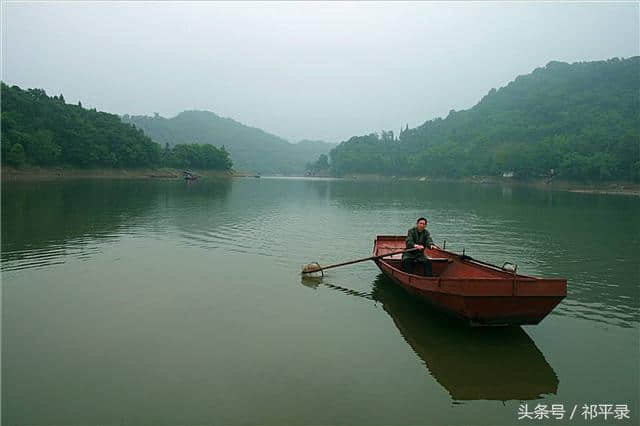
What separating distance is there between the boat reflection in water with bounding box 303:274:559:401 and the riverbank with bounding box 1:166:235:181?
71.9 m

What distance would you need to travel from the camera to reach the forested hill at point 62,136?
72000 mm

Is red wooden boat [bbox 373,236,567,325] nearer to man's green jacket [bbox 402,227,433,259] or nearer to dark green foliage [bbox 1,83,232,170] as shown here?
man's green jacket [bbox 402,227,433,259]

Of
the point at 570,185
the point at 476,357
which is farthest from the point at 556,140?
the point at 476,357

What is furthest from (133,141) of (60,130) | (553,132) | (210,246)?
(553,132)

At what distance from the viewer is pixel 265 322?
9828mm

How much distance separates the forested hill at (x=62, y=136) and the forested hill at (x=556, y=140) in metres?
106

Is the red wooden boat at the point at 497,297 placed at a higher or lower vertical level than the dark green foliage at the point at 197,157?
lower

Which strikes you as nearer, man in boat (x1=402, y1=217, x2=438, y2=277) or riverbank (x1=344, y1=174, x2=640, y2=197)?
man in boat (x1=402, y1=217, x2=438, y2=277)

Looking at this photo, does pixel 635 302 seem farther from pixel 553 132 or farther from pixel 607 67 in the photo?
pixel 607 67

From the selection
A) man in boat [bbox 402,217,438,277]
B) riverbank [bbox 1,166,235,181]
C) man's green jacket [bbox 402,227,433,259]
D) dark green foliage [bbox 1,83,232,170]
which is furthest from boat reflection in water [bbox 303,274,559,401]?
dark green foliage [bbox 1,83,232,170]

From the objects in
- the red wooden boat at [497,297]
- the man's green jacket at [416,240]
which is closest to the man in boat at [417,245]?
the man's green jacket at [416,240]

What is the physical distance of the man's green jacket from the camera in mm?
11656

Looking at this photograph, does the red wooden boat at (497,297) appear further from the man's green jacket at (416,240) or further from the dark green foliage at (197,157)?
the dark green foliage at (197,157)

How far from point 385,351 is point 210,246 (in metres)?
11.9
